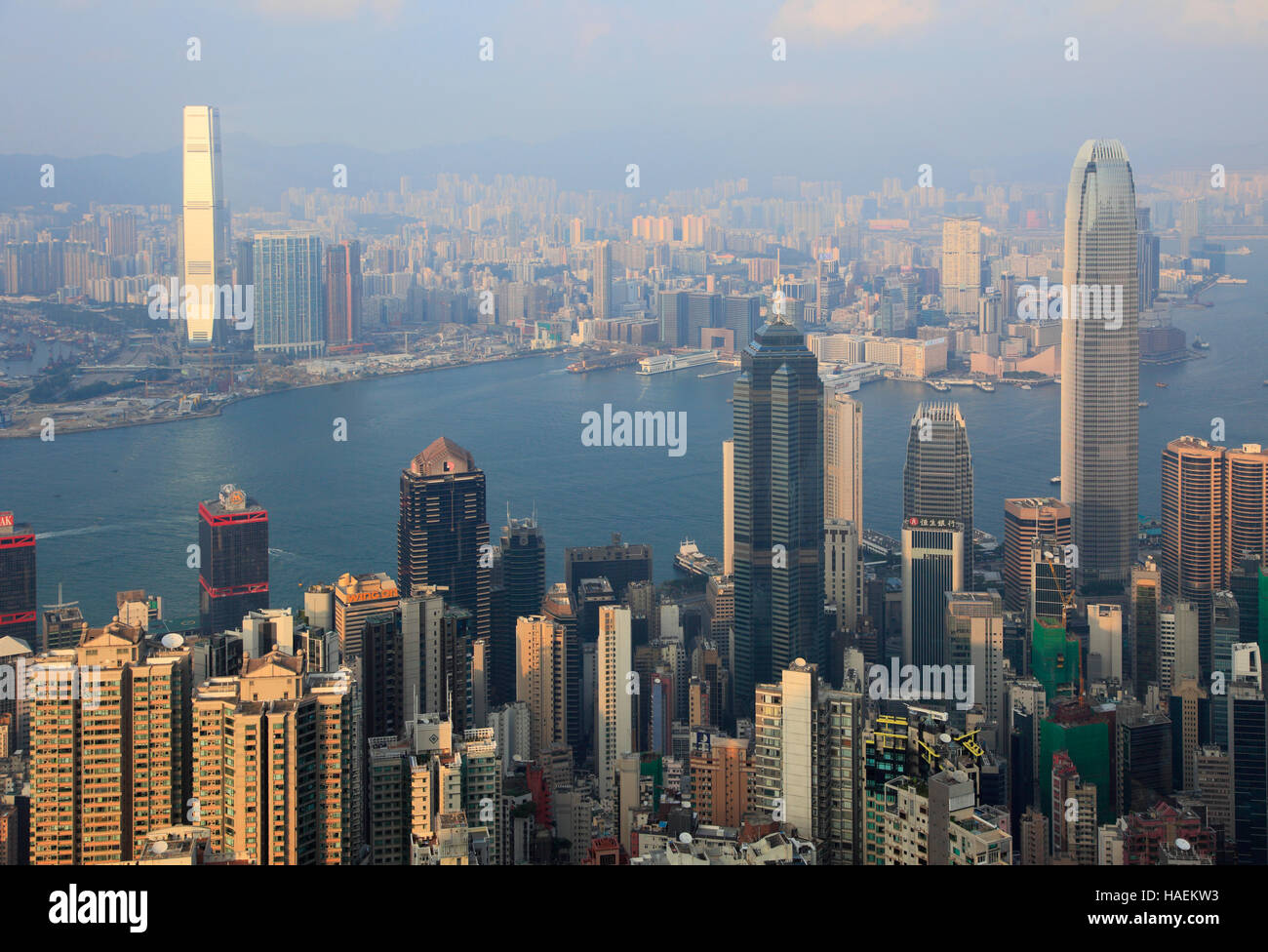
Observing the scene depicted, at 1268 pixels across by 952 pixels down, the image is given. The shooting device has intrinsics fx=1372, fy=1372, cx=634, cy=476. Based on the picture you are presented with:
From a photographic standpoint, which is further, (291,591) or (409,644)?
(291,591)

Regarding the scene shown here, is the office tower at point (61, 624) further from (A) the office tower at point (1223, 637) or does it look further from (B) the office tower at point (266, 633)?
(A) the office tower at point (1223, 637)

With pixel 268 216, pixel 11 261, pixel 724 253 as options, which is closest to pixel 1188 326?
pixel 724 253

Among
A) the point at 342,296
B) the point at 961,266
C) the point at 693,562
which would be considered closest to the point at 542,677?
the point at 693,562

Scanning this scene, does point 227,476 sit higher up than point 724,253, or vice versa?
point 724,253

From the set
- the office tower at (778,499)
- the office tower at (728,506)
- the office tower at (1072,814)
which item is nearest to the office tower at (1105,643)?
the office tower at (778,499)

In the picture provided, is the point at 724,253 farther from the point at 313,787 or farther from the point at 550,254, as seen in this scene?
the point at 313,787
